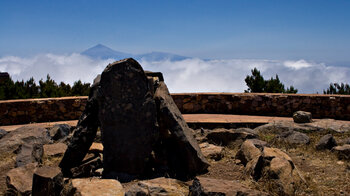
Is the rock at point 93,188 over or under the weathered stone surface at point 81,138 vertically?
under

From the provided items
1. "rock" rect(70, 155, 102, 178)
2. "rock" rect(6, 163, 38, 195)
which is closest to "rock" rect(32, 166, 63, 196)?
"rock" rect(6, 163, 38, 195)

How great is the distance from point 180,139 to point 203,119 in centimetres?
412

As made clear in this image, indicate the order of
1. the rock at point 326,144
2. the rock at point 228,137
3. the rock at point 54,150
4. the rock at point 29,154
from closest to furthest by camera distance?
1. the rock at point 29,154
2. the rock at point 54,150
3. the rock at point 326,144
4. the rock at point 228,137

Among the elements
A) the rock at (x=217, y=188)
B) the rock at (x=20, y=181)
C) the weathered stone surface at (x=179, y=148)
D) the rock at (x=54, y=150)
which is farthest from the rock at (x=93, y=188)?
the rock at (x=54, y=150)

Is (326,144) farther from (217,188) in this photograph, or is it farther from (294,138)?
(217,188)

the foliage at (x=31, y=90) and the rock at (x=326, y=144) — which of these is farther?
the foliage at (x=31, y=90)

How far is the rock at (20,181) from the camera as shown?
4.68m

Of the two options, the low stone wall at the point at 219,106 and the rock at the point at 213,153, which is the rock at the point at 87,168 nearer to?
the rock at the point at 213,153

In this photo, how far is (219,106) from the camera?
10.6 metres

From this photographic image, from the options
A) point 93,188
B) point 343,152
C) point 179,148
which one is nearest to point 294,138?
point 343,152

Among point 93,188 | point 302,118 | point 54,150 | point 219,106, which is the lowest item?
point 93,188

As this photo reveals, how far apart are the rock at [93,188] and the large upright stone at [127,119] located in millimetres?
649

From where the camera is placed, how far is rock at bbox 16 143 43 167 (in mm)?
5672

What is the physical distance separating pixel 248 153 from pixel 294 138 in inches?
73.2
